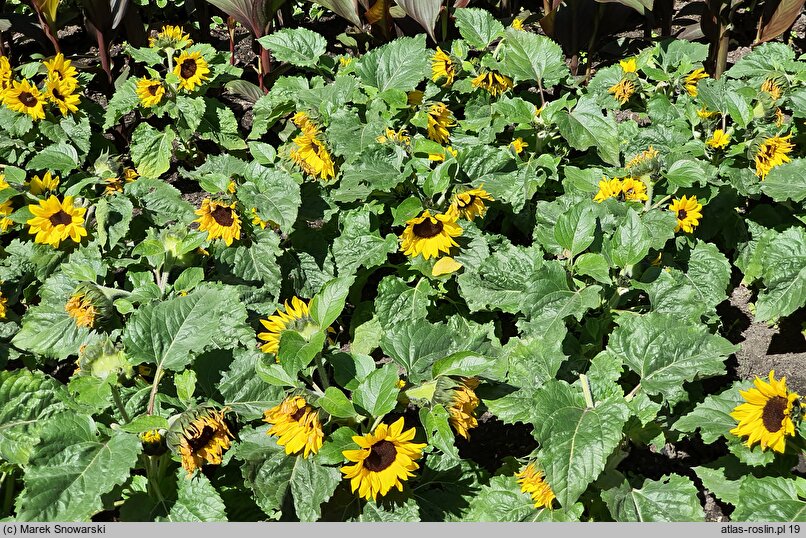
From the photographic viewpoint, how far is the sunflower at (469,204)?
2680 mm

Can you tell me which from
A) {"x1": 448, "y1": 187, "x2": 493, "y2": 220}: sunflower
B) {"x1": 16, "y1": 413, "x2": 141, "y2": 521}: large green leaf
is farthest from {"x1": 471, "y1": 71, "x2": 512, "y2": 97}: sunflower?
{"x1": 16, "y1": 413, "x2": 141, "y2": 521}: large green leaf

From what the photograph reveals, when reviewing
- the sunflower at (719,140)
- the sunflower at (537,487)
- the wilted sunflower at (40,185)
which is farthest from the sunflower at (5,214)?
the sunflower at (719,140)

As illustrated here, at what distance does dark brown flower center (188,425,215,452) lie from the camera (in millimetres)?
1953

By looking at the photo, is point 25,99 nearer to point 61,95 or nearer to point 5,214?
point 61,95

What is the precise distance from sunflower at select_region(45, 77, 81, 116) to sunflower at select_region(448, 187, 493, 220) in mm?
2028

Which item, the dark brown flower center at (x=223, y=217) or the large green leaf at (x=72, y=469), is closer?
the large green leaf at (x=72, y=469)

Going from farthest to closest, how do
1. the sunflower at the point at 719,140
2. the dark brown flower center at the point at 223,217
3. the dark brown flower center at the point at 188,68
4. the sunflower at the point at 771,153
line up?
the dark brown flower center at the point at 188,68, the sunflower at the point at 719,140, the sunflower at the point at 771,153, the dark brown flower center at the point at 223,217

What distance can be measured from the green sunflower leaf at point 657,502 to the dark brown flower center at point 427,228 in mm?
1053

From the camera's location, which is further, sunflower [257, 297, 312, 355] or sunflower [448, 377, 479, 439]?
sunflower [257, 297, 312, 355]

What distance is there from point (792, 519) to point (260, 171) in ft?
7.05

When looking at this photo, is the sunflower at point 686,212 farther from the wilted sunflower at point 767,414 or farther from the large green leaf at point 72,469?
the large green leaf at point 72,469

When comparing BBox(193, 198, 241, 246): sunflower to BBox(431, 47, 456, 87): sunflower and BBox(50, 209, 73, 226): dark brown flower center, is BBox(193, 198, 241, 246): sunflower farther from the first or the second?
BBox(431, 47, 456, 87): sunflower

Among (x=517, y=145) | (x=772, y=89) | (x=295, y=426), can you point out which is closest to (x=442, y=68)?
(x=517, y=145)

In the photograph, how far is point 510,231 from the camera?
3502mm
